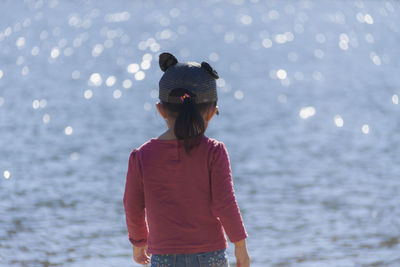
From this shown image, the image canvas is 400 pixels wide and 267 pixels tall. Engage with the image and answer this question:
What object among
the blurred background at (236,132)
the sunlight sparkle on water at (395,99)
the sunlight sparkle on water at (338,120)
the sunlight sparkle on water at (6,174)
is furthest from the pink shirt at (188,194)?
the sunlight sparkle on water at (395,99)

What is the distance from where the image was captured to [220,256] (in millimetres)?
2785

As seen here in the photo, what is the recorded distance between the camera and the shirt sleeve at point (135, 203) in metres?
2.83

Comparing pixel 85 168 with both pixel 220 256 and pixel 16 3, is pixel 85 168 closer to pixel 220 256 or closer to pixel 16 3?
pixel 220 256

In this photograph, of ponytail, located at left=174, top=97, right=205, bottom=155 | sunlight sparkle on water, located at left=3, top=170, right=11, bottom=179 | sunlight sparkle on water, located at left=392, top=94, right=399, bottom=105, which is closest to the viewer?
ponytail, located at left=174, top=97, right=205, bottom=155

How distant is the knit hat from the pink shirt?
19 cm

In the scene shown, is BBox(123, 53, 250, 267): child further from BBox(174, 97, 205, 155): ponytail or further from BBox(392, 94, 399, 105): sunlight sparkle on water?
BBox(392, 94, 399, 105): sunlight sparkle on water

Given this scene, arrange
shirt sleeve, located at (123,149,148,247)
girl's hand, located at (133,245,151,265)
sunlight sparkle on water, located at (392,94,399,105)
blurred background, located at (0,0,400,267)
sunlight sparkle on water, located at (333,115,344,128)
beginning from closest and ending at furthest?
shirt sleeve, located at (123,149,148,247), girl's hand, located at (133,245,151,265), blurred background, located at (0,0,400,267), sunlight sparkle on water, located at (333,115,344,128), sunlight sparkle on water, located at (392,94,399,105)

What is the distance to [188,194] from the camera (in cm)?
276

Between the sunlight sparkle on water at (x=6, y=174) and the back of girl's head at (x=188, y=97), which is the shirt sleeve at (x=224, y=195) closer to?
the back of girl's head at (x=188, y=97)

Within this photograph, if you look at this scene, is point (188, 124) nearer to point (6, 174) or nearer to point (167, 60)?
point (167, 60)

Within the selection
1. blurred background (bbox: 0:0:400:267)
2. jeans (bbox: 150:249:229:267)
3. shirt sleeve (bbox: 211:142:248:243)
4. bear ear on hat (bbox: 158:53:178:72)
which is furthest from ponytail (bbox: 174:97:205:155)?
blurred background (bbox: 0:0:400:267)

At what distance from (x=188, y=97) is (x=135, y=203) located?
58cm

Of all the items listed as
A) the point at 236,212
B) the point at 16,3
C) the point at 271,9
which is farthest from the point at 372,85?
the point at 16,3

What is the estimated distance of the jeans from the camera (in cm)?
276
